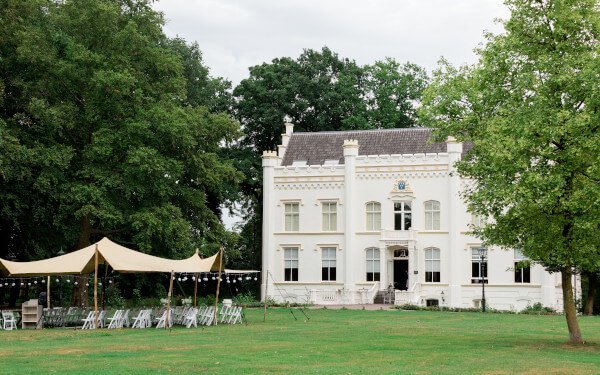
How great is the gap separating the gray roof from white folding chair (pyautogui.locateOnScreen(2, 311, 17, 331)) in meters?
24.1

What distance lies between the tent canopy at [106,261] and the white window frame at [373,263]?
19.8m

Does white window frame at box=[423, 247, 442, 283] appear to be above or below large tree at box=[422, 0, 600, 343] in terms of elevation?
below

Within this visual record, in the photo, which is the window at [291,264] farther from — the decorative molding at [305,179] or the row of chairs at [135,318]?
the row of chairs at [135,318]

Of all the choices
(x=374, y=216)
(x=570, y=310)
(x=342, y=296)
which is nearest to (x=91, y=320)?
(x=570, y=310)

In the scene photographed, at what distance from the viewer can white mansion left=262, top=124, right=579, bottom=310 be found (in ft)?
138

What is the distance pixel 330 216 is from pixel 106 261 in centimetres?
2203

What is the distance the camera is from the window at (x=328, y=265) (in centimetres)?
4481

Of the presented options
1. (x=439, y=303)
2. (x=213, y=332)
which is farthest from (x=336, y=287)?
(x=213, y=332)

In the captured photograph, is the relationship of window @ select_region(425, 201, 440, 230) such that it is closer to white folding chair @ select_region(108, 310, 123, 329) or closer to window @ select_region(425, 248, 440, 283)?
window @ select_region(425, 248, 440, 283)

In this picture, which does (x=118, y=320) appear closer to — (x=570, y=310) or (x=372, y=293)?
(x=570, y=310)

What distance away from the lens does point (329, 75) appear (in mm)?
55938

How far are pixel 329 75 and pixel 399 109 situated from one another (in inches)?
234

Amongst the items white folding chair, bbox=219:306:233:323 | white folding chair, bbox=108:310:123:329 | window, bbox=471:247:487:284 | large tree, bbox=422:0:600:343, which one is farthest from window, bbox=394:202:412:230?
large tree, bbox=422:0:600:343

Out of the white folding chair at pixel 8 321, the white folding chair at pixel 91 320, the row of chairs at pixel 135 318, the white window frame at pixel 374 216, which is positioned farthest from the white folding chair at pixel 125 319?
the white window frame at pixel 374 216
